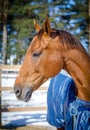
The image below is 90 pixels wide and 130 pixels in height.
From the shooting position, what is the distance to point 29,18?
63.5ft

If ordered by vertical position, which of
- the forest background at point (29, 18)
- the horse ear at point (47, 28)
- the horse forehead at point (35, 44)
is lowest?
the forest background at point (29, 18)

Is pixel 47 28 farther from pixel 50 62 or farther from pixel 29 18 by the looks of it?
pixel 29 18

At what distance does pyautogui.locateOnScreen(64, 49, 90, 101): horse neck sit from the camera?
2.04 m

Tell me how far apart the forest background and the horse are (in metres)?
16.0

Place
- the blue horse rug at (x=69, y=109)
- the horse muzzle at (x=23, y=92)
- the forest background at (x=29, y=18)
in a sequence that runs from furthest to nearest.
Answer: the forest background at (x=29, y=18) < the blue horse rug at (x=69, y=109) < the horse muzzle at (x=23, y=92)

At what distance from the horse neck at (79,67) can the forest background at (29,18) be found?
1596 cm

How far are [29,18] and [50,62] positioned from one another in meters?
17.7

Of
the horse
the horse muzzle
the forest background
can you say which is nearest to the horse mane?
the horse

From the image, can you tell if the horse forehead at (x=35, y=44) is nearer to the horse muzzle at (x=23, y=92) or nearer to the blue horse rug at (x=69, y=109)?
the horse muzzle at (x=23, y=92)

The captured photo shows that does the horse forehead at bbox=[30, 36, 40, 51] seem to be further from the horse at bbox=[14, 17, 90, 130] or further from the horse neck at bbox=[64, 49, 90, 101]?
the horse neck at bbox=[64, 49, 90, 101]

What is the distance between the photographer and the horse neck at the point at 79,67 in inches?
80.3

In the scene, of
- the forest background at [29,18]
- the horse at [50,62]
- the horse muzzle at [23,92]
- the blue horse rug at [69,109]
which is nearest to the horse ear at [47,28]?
the horse at [50,62]

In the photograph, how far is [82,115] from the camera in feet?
7.01

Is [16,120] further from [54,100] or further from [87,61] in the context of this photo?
[87,61]
